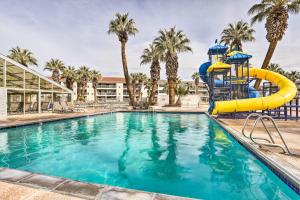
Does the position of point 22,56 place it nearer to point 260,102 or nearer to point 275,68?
point 260,102

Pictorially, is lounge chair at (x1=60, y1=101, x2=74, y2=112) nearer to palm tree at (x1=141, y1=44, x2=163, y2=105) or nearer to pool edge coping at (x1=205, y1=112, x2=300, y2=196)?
palm tree at (x1=141, y1=44, x2=163, y2=105)

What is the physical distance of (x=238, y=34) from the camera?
2839 centimetres

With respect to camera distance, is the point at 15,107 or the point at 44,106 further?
the point at 44,106

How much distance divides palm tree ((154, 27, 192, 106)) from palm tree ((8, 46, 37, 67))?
83.1 feet

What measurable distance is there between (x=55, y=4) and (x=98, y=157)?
12153 mm

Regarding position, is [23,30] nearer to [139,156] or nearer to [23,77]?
[23,77]

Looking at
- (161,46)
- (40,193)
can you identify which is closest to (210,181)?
(40,193)

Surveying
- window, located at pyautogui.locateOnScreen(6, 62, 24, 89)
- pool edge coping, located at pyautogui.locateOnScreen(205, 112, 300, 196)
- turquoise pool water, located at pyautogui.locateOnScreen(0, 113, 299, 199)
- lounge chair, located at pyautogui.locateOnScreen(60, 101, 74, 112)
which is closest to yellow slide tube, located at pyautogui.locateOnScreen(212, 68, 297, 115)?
turquoise pool water, located at pyautogui.locateOnScreen(0, 113, 299, 199)

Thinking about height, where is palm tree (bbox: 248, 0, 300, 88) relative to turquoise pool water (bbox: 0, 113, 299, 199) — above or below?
above

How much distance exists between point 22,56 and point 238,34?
3956cm

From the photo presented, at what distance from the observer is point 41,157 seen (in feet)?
20.6

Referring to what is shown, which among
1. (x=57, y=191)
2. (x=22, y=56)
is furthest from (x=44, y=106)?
(x=57, y=191)

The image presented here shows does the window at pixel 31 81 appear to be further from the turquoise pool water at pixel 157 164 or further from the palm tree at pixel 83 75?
the palm tree at pixel 83 75

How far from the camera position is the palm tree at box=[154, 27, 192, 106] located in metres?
29.7
